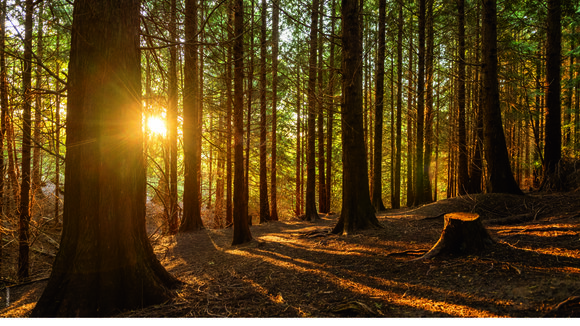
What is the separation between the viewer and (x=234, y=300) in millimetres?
3793

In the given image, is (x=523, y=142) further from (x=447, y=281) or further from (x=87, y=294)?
(x=87, y=294)

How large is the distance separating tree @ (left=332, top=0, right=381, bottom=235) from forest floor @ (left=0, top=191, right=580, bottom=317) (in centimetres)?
58

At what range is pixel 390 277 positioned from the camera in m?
4.33

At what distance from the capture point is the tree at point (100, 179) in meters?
3.37

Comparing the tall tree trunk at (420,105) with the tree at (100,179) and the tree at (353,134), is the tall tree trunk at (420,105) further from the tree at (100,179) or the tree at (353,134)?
the tree at (100,179)

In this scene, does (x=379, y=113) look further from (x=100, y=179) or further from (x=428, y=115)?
(x=100, y=179)

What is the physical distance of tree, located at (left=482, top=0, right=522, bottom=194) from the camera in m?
8.91

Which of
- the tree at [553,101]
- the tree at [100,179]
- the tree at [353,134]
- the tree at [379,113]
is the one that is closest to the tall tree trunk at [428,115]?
the tree at [379,113]

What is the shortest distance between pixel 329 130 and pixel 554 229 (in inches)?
459

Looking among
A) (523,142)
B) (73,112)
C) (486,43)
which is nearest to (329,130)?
(486,43)

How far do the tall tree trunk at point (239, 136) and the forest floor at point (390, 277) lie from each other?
67cm

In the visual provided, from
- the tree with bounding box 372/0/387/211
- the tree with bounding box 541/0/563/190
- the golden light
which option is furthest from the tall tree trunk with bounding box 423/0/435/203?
the golden light

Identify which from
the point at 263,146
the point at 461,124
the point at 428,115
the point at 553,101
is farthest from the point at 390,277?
the point at 428,115

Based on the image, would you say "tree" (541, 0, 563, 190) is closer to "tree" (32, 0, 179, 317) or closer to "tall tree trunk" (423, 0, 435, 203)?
"tall tree trunk" (423, 0, 435, 203)
